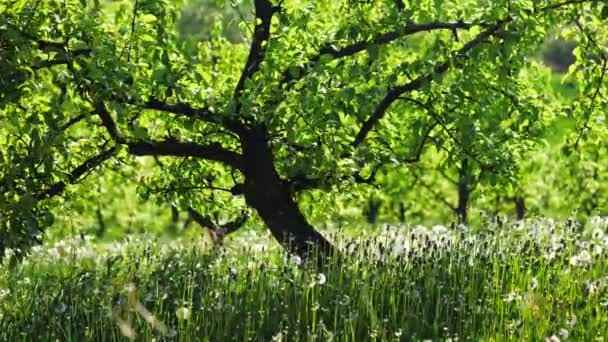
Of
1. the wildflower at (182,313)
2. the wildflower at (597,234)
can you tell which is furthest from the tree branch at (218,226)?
the wildflower at (182,313)

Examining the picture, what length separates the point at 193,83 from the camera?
31.0 ft

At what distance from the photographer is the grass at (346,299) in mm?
7574

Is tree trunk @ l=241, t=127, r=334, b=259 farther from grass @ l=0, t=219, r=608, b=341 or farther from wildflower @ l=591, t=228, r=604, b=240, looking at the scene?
wildflower @ l=591, t=228, r=604, b=240

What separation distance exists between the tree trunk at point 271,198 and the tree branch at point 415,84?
87 centimetres

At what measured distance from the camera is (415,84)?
9.48 metres

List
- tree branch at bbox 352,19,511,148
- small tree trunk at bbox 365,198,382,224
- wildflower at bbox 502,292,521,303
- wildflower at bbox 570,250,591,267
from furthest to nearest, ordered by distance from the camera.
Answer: small tree trunk at bbox 365,198,382,224, tree branch at bbox 352,19,511,148, wildflower at bbox 570,250,591,267, wildflower at bbox 502,292,521,303

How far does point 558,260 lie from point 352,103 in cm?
241

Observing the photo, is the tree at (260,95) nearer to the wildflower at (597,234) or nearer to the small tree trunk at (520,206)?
the wildflower at (597,234)

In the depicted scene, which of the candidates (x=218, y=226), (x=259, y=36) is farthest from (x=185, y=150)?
(x=218, y=226)

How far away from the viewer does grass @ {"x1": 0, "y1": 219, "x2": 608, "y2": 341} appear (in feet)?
24.8

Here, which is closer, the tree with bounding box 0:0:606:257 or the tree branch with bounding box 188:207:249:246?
the tree with bounding box 0:0:606:257

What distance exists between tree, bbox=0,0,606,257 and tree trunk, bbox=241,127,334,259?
1 centimetres

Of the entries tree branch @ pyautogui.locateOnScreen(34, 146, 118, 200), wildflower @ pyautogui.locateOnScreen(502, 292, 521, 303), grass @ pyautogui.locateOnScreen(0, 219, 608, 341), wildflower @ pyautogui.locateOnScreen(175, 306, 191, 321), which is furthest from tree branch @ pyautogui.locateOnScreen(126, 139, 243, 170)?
wildflower @ pyautogui.locateOnScreen(502, 292, 521, 303)

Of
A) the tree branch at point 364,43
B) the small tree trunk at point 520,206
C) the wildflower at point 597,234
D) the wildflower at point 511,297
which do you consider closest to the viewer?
the wildflower at point 511,297
